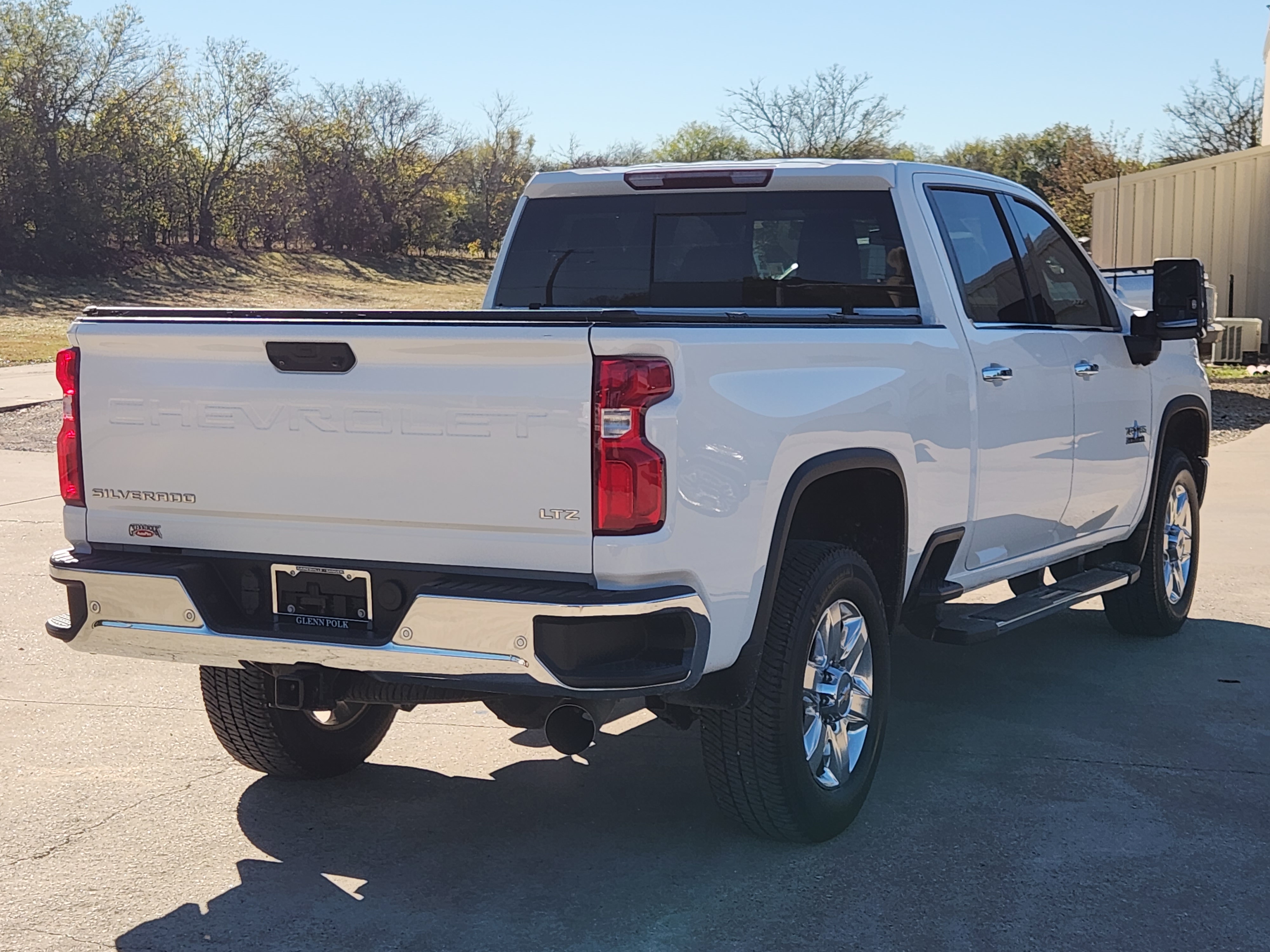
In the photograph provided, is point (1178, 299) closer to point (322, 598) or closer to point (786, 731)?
point (786, 731)

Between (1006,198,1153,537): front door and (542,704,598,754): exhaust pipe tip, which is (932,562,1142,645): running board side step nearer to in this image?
(1006,198,1153,537): front door

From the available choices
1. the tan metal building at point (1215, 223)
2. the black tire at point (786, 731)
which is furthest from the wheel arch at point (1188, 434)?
the tan metal building at point (1215, 223)

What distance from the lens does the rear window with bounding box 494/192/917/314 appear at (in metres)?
5.43

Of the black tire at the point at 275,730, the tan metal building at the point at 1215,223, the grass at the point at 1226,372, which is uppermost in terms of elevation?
the tan metal building at the point at 1215,223

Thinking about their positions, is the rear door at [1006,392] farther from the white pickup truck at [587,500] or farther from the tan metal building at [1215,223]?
the tan metal building at [1215,223]

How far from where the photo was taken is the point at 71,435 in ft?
13.8

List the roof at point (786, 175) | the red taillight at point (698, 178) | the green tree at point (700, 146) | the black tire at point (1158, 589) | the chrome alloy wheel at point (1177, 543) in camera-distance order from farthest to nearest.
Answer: the green tree at point (700, 146) < the chrome alloy wheel at point (1177, 543) < the black tire at point (1158, 589) < the red taillight at point (698, 178) < the roof at point (786, 175)

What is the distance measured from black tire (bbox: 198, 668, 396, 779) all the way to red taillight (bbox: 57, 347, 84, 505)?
0.72 metres

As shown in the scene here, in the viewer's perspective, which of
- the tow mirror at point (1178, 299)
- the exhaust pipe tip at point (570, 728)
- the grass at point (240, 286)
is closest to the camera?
the exhaust pipe tip at point (570, 728)

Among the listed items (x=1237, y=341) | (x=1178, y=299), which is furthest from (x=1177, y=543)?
(x=1237, y=341)

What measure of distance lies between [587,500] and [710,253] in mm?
2310

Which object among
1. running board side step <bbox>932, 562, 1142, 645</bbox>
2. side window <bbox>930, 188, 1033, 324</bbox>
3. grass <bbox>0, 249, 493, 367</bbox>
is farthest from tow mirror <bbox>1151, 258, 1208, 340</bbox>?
grass <bbox>0, 249, 493, 367</bbox>

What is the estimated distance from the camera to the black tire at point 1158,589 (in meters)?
7.04

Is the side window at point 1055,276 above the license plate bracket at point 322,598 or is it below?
above
